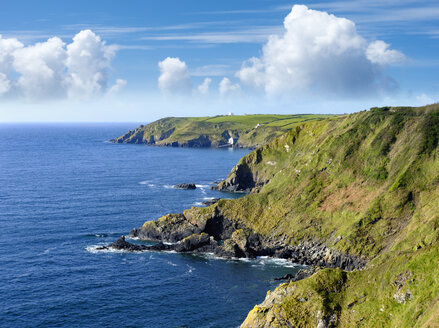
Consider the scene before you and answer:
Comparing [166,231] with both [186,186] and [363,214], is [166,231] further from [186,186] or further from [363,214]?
[186,186]

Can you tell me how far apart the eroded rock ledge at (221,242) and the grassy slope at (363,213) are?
2882mm

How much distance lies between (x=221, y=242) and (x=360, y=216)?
3904 cm

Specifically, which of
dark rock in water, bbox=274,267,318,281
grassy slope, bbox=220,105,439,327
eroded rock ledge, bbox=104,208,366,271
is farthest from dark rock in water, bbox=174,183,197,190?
dark rock in water, bbox=274,267,318,281

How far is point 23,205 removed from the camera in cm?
15212

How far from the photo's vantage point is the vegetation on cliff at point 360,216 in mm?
65062

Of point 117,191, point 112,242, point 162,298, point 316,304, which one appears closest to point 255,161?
point 117,191

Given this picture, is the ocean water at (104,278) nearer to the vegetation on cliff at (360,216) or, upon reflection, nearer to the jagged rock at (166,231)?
the jagged rock at (166,231)

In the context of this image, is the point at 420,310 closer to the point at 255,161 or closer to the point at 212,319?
the point at 212,319

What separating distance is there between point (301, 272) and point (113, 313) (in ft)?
132

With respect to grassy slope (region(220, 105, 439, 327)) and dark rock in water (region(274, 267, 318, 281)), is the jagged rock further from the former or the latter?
dark rock in water (region(274, 267, 318, 281))

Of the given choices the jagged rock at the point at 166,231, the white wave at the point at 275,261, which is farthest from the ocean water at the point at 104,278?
the jagged rock at the point at 166,231

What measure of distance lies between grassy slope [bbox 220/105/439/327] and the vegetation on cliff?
0.66ft

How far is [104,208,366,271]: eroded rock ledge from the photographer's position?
4131 inches

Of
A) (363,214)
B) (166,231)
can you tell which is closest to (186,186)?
(166,231)
